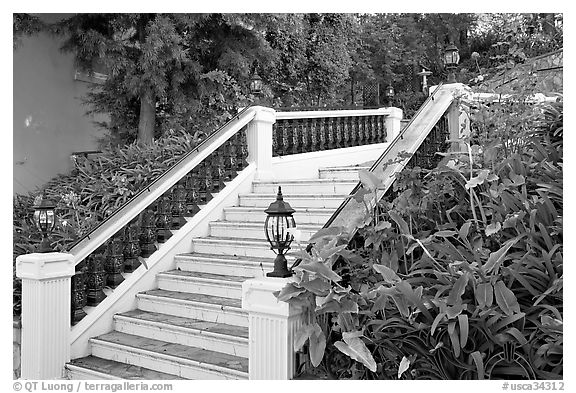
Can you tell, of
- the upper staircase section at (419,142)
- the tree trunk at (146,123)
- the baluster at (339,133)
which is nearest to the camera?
the upper staircase section at (419,142)

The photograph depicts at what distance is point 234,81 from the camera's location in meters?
9.55

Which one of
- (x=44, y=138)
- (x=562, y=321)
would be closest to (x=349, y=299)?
(x=562, y=321)

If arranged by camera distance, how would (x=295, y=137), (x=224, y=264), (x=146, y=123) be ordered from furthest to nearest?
(x=146, y=123) < (x=295, y=137) < (x=224, y=264)

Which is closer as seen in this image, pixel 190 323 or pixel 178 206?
pixel 190 323

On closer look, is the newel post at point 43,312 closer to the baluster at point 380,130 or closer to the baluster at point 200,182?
the baluster at point 200,182

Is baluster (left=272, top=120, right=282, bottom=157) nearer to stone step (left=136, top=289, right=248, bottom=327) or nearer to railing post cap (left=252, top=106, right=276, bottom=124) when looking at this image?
railing post cap (left=252, top=106, right=276, bottom=124)

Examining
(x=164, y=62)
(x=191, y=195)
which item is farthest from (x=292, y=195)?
(x=164, y=62)

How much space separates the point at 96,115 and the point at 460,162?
7139mm

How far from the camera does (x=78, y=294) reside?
464 cm

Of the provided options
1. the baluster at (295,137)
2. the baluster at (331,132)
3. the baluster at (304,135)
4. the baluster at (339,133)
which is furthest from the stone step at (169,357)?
the baluster at (339,133)

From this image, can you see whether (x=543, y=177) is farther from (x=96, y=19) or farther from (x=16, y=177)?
(x=16, y=177)

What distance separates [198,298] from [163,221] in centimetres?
102

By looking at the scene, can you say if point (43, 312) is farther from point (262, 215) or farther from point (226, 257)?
point (262, 215)

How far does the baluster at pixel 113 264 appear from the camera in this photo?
491cm
